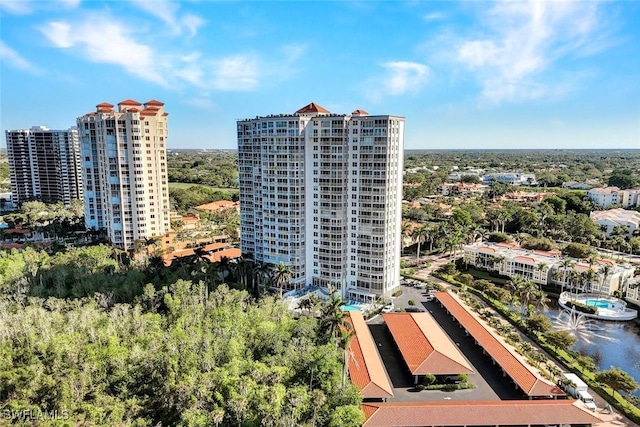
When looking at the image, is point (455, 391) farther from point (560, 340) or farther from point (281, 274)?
point (281, 274)

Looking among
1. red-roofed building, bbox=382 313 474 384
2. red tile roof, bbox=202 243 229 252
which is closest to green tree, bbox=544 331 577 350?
red-roofed building, bbox=382 313 474 384

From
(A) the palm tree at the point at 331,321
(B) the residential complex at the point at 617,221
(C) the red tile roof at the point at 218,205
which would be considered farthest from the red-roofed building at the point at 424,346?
(C) the red tile roof at the point at 218,205

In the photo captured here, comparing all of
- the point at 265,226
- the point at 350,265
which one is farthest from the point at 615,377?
the point at 265,226

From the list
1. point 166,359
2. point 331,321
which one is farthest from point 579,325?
point 166,359

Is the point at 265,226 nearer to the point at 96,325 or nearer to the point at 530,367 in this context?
the point at 96,325

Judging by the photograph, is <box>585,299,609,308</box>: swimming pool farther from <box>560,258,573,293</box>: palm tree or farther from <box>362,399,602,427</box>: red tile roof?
<box>362,399,602,427</box>: red tile roof

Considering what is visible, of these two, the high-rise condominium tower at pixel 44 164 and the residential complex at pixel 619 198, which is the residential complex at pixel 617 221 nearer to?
the residential complex at pixel 619 198
